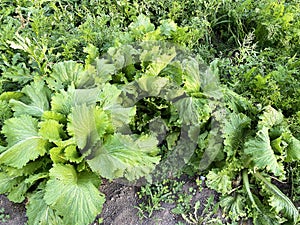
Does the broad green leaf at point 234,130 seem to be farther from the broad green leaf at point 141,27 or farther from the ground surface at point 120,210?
the broad green leaf at point 141,27

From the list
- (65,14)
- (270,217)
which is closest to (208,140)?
(270,217)

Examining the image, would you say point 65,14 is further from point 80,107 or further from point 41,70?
point 80,107

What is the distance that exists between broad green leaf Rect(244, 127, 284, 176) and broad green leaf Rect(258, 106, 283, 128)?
0.11 metres

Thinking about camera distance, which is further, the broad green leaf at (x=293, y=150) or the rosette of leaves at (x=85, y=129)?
the broad green leaf at (x=293, y=150)

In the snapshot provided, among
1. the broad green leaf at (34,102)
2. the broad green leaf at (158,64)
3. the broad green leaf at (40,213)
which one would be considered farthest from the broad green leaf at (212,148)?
the broad green leaf at (34,102)

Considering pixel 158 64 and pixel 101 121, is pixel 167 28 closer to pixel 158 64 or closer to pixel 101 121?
pixel 158 64

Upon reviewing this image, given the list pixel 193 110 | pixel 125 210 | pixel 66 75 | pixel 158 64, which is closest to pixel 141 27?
pixel 158 64

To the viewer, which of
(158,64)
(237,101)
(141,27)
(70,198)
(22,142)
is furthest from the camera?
(141,27)

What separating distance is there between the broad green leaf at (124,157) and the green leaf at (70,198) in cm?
17

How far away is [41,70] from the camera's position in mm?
2980

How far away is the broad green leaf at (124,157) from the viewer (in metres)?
2.39

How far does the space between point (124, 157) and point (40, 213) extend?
70cm

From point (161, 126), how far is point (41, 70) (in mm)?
1088

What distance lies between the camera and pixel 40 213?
2.49 m
